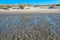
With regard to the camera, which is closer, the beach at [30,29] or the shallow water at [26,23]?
the beach at [30,29]

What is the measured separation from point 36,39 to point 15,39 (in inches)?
38.1

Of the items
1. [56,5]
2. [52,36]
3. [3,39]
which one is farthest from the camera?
[56,5]

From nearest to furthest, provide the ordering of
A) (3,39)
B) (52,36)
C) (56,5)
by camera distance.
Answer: (3,39)
(52,36)
(56,5)

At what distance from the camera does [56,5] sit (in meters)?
31.9

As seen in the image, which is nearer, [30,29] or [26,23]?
[30,29]

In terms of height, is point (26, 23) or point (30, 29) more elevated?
point (30, 29)

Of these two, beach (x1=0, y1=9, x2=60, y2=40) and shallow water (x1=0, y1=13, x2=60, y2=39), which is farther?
shallow water (x1=0, y1=13, x2=60, y2=39)

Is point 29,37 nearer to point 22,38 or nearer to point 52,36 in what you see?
point 22,38

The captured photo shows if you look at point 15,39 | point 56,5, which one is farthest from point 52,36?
point 56,5

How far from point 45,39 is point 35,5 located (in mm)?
24071

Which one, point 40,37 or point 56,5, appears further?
point 56,5

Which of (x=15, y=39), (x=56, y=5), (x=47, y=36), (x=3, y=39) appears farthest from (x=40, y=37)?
(x=56, y=5)

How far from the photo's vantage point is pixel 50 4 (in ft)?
108

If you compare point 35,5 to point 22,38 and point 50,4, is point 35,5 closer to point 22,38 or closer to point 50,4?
point 50,4
